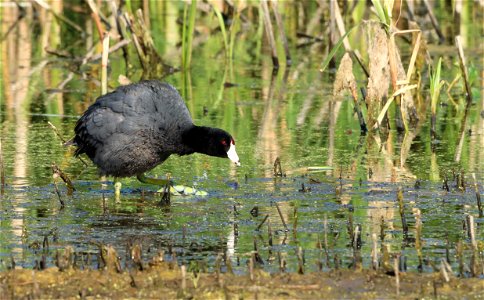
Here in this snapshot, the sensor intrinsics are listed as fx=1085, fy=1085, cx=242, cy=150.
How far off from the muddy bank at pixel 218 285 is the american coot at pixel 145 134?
217cm

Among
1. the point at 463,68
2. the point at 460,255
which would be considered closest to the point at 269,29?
the point at 463,68

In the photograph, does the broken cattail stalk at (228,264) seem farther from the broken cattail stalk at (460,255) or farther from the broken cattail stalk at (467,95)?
the broken cattail stalk at (467,95)

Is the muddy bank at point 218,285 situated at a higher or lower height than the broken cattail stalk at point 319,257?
lower

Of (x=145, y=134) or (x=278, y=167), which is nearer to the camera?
(x=145, y=134)

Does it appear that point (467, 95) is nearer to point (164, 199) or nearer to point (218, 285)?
point (164, 199)

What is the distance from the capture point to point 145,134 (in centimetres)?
713

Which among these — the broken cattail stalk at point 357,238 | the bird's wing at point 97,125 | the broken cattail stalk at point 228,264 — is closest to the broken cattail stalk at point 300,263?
the broken cattail stalk at point 228,264

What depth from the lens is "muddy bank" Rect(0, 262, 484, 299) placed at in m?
4.82

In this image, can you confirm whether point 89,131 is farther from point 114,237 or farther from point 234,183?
point 114,237

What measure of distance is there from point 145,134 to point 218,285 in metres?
2.41

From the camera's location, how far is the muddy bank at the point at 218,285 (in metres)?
4.82

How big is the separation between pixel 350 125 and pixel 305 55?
4594 mm

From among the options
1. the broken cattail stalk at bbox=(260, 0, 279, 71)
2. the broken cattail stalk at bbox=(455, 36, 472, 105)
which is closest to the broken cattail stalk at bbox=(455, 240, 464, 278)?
the broken cattail stalk at bbox=(455, 36, 472, 105)

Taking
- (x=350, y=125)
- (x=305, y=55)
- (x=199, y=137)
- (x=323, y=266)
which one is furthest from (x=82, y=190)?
(x=305, y=55)
